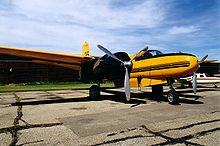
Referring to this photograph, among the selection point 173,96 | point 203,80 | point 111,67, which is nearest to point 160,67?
point 173,96

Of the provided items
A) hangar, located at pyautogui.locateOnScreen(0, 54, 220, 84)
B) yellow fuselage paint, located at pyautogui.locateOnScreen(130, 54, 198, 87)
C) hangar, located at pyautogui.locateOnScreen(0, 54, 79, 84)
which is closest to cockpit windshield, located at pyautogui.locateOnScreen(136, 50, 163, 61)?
yellow fuselage paint, located at pyautogui.locateOnScreen(130, 54, 198, 87)

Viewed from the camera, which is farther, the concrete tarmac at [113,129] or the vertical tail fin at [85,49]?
the vertical tail fin at [85,49]

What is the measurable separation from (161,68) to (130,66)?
1.80 meters

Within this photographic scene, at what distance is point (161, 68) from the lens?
438 inches

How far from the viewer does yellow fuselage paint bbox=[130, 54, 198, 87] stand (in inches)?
399

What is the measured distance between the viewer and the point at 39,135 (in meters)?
5.68

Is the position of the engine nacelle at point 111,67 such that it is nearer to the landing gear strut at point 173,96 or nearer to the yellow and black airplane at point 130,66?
the yellow and black airplane at point 130,66

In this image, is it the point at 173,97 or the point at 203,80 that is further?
the point at 203,80

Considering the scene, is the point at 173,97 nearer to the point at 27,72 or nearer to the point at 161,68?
the point at 161,68

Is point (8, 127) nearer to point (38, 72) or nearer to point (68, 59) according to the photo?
point (68, 59)

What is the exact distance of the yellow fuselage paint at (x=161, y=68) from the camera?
1012 centimetres

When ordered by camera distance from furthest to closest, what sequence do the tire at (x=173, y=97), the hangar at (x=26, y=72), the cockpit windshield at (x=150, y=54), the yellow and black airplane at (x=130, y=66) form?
the hangar at (x=26, y=72)
the cockpit windshield at (x=150, y=54)
the tire at (x=173, y=97)
the yellow and black airplane at (x=130, y=66)

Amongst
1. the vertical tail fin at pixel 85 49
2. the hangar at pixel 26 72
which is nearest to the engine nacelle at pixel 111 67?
the vertical tail fin at pixel 85 49

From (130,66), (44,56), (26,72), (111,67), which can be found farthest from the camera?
(26,72)
